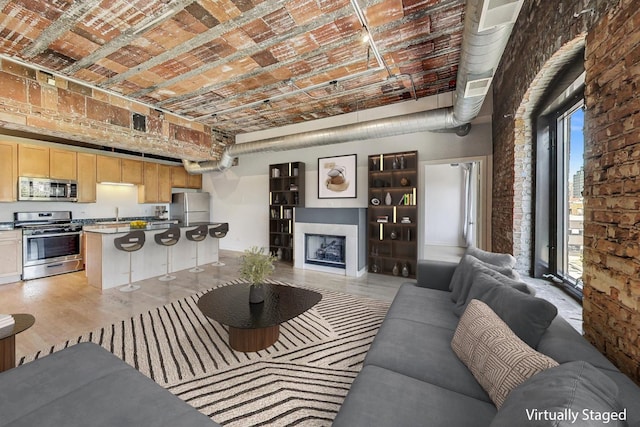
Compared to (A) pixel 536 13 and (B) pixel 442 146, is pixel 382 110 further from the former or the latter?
(A) pixel 536 13

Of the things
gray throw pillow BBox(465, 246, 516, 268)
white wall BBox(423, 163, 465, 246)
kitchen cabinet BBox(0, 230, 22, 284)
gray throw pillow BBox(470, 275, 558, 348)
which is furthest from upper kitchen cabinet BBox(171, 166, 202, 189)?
gray throw pillow BBox(470, 275, 558, 348)

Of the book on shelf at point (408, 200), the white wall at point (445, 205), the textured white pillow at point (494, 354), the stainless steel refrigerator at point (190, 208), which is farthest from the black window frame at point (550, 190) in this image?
the stainless steel refrigerator at point (190, 208)

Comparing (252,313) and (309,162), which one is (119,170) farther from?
(252,313)

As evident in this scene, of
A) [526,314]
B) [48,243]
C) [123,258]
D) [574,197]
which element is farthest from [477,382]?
[48,243]

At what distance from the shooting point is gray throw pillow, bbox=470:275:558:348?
4.40ft

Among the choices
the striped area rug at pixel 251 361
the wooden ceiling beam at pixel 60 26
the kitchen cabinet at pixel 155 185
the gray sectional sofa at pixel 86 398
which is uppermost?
the wooden ceiling beam at pixel 60 26

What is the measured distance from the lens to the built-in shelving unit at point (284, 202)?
592 centimetres

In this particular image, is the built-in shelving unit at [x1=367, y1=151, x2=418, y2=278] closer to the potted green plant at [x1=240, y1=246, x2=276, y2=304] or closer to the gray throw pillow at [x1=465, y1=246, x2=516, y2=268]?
the gray throw pillow at [x1=465, y1=246, x2=516, y2=268]

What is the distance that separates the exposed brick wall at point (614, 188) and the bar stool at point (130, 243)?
509 cm

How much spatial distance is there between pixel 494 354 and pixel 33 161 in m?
7.20

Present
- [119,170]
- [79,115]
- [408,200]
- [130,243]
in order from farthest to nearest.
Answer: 1. [119,170]
2. [408,200]
3. [130,243]
4. [79,115]

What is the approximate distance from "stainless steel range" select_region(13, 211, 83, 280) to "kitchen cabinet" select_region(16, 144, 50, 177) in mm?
801

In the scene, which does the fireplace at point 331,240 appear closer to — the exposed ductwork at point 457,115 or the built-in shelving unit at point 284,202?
the built-in shelving unit at point 284,202

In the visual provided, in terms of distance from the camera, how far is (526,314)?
1.39m
